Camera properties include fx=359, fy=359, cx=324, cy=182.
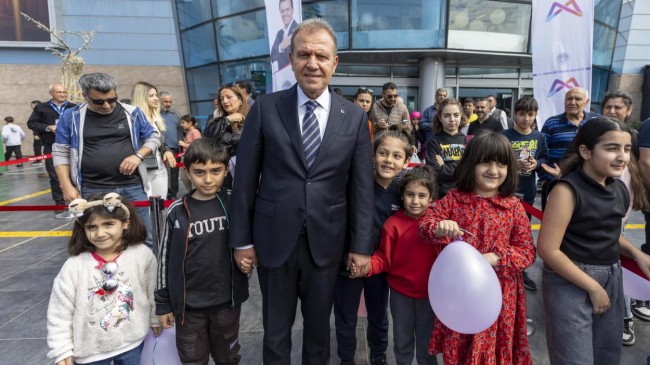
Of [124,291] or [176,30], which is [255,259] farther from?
[176,30]

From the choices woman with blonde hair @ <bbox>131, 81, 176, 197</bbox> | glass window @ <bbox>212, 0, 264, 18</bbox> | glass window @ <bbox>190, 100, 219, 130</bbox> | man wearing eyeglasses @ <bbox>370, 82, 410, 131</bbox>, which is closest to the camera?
woman with blonde hair @ <bbox>131, 81, 176, 197</bbox>

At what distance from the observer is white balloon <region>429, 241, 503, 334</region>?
1752mm

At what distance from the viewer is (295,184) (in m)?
1.84

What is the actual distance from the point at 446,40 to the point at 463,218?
37.5 feet

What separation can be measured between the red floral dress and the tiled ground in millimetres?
644

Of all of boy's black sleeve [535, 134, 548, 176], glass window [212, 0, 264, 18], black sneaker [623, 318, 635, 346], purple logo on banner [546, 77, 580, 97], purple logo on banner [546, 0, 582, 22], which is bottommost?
black sneaker [623, 318, 635, 346]

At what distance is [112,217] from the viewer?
79.4 inches

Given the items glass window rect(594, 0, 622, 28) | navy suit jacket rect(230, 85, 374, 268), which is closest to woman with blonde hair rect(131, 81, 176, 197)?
navy suit jacket rect(230, 85, 374, 268)

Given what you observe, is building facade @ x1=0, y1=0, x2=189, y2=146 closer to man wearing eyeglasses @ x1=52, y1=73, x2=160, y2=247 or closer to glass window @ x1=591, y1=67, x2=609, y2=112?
man wearing eyeglasses @ x1=52, y1=73, x2=160, y2=247

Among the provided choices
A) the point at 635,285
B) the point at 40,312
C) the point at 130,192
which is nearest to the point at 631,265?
the point at 635,285

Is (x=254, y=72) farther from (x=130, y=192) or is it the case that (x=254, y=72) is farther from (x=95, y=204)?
(x=95, y=204)

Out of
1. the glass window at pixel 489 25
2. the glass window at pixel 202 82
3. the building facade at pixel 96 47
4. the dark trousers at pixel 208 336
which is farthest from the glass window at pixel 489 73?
the dark trousers at pixel 208 336

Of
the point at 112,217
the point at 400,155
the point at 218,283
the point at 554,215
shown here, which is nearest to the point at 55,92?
the point at 112,217

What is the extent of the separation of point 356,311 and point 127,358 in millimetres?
1390
